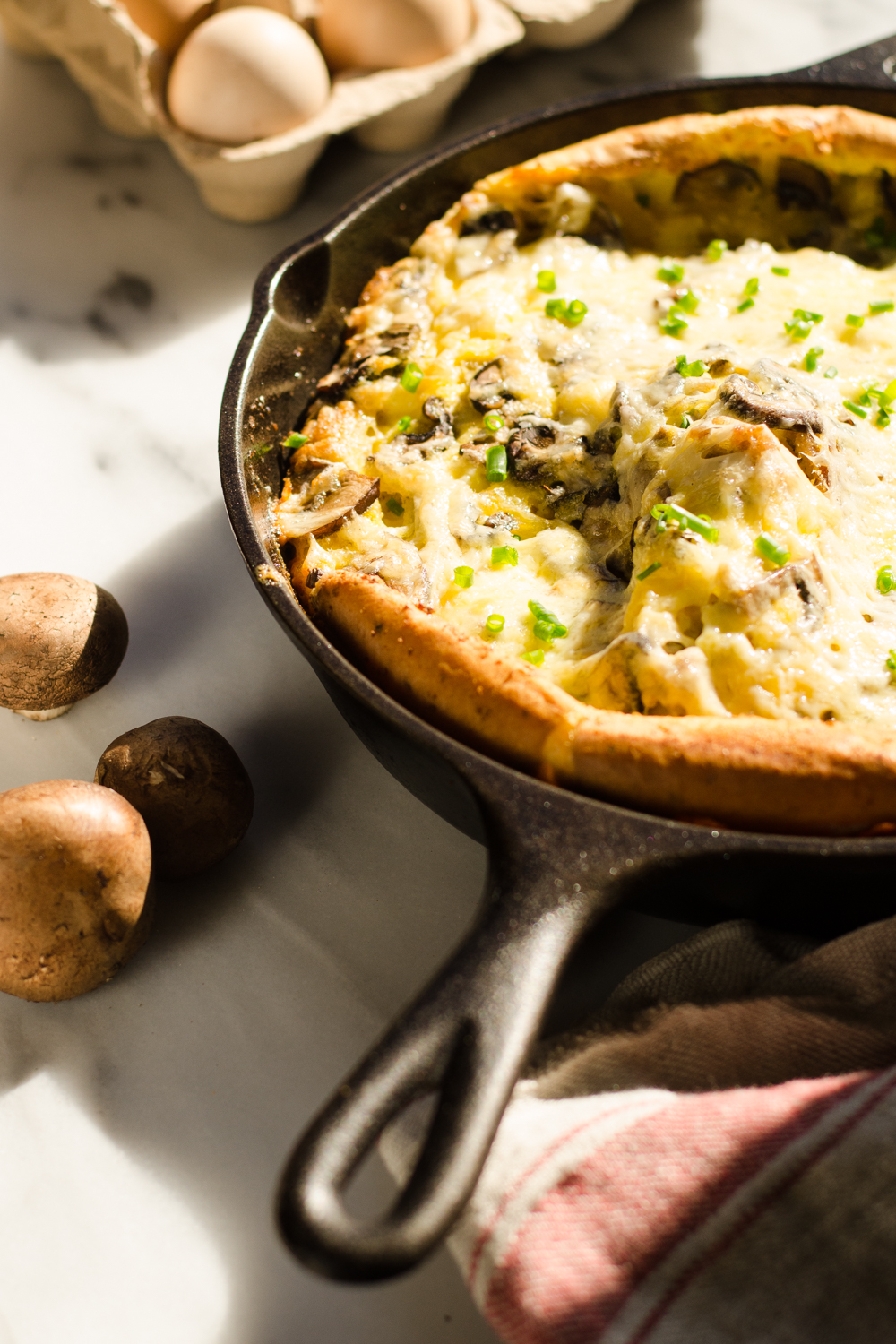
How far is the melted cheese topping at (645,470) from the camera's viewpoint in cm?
160

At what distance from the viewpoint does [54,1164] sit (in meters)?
1.61

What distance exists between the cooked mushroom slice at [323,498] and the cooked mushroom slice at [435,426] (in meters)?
0.13

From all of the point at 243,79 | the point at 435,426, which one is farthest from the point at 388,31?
the point at 435,426

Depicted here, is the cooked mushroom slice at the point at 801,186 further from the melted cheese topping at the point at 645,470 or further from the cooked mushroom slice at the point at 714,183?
the melted cheese topping at the point at 645,470

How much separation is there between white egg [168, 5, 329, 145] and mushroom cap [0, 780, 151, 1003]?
1.93 m

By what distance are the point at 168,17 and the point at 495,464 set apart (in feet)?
5.91

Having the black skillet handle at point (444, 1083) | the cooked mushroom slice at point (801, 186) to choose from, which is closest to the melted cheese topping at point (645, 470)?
the cooked mushroom slice at point (801, 186)

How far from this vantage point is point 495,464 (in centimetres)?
195

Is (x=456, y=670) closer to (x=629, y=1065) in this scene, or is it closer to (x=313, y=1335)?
(x=629, y=1065)

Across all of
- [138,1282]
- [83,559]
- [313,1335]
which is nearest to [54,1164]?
[138,1282]

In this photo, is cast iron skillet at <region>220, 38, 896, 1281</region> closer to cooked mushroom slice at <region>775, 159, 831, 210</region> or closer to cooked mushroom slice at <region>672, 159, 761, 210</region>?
cooked mushroom slice at <region>672, 159, 761, 210</region>

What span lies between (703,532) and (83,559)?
1480mm

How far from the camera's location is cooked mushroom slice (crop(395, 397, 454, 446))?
2045 millimetres

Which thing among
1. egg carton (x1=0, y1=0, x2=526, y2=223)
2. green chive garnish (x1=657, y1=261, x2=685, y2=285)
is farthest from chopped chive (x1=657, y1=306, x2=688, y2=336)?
egg carton (x1=0, y1=0, x2=526, y2=223)
